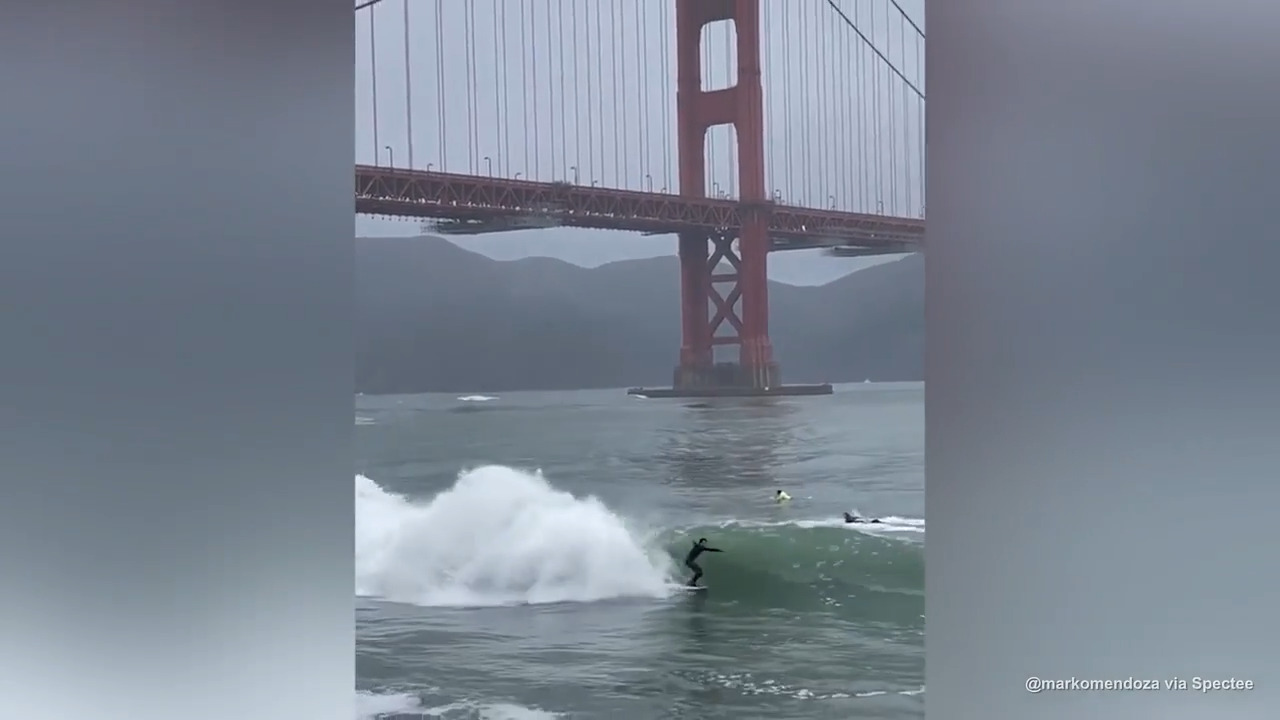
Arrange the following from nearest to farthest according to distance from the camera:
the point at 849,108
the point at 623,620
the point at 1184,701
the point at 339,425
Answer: the point at 1184,701 → the point at 339,425 → the point at 849,108 → the point at 623,620

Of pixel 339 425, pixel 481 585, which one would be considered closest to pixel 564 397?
pixel 481 585

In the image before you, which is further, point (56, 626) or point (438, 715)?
point (438, 715)

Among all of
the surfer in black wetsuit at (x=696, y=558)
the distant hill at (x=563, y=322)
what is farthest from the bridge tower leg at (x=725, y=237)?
the surfer in black wetsuit at (x=696, y=558)

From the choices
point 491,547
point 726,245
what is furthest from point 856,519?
point 726,245

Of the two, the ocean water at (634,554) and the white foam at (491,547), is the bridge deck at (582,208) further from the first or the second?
the white foam at (491,547)

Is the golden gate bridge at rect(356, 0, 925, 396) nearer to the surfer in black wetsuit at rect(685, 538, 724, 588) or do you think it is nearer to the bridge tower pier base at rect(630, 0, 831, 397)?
the bridge tower pier base at rect(630, 0, 831, 397)

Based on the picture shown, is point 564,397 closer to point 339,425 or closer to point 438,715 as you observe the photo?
point 438,715

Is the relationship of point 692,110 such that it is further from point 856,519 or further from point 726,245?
point 856,519
